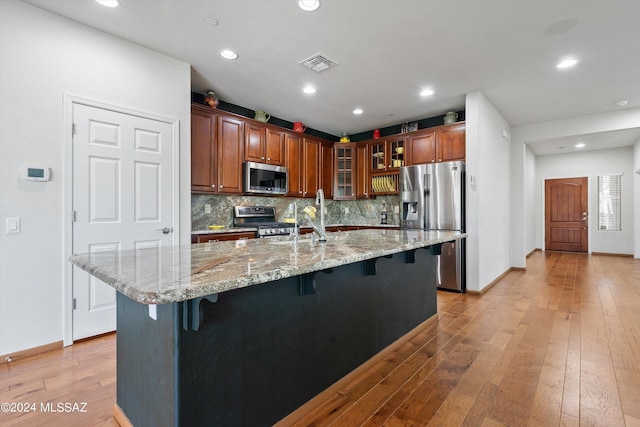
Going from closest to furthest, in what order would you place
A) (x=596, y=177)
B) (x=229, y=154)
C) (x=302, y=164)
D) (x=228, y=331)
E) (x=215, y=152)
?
(x=228, y=331) < (x=215, y=152) < (x=229, y=154) < (x=302, y=164) < (x=596, y=177)

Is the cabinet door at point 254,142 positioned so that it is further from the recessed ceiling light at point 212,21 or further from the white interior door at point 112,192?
the recessed ceiling light at point 212,21

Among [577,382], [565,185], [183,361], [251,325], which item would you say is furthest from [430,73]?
[565,185]

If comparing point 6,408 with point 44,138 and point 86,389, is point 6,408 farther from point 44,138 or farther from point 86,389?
point 44,138

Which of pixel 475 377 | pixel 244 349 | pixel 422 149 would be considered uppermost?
pixel 422 149

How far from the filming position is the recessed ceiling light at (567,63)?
3176 millimetres

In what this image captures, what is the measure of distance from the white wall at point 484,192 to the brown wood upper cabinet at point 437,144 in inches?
11.7

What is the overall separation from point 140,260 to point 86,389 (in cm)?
123

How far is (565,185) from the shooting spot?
26.2 ft

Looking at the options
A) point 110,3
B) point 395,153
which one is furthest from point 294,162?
point 110,3

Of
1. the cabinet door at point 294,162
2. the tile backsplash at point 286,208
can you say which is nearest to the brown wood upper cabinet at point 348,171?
the tile backsplash at point 286,208

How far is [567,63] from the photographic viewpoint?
3242mm

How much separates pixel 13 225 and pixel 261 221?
116 inches

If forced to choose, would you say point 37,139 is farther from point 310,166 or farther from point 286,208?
point 310,166

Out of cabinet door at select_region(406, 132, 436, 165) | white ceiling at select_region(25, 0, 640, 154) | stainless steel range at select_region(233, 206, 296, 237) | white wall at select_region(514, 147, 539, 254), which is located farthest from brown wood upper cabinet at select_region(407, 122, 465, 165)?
white wall at select_region(514, 147, 539, 254)
